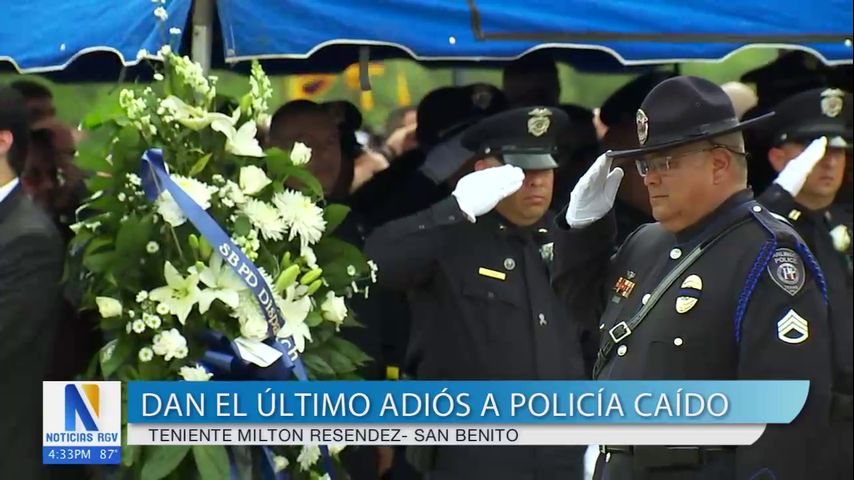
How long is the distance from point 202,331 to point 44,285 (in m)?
0.51

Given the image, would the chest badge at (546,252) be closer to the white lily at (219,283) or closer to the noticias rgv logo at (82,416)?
the white lily at (219,283)

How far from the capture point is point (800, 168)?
16.2 feet

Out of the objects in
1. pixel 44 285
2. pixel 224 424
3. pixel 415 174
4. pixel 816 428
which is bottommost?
pixel 816 428

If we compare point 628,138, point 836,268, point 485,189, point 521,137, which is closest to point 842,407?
point 836,268

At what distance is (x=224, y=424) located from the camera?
400 cm

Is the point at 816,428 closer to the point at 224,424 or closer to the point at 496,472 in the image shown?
the point at 496,472

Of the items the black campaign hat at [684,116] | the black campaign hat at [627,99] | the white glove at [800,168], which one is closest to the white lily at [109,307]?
the black campaign hat at [684,116]

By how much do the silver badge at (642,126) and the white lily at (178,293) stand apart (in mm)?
1207

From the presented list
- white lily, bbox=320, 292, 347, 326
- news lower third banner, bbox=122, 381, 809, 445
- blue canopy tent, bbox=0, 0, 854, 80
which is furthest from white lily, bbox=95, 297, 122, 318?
blue canopy tent, bbox=0, 0, 854, 80

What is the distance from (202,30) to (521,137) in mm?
1024

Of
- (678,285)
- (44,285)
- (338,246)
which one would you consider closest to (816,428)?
(678,285)

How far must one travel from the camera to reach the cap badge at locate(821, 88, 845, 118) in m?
5.21

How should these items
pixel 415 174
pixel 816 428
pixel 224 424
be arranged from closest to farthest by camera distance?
pixel 816 428 → pixel 224 424 → pixel 415 174

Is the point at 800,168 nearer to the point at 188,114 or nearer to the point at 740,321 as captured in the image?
the point at 740,321
